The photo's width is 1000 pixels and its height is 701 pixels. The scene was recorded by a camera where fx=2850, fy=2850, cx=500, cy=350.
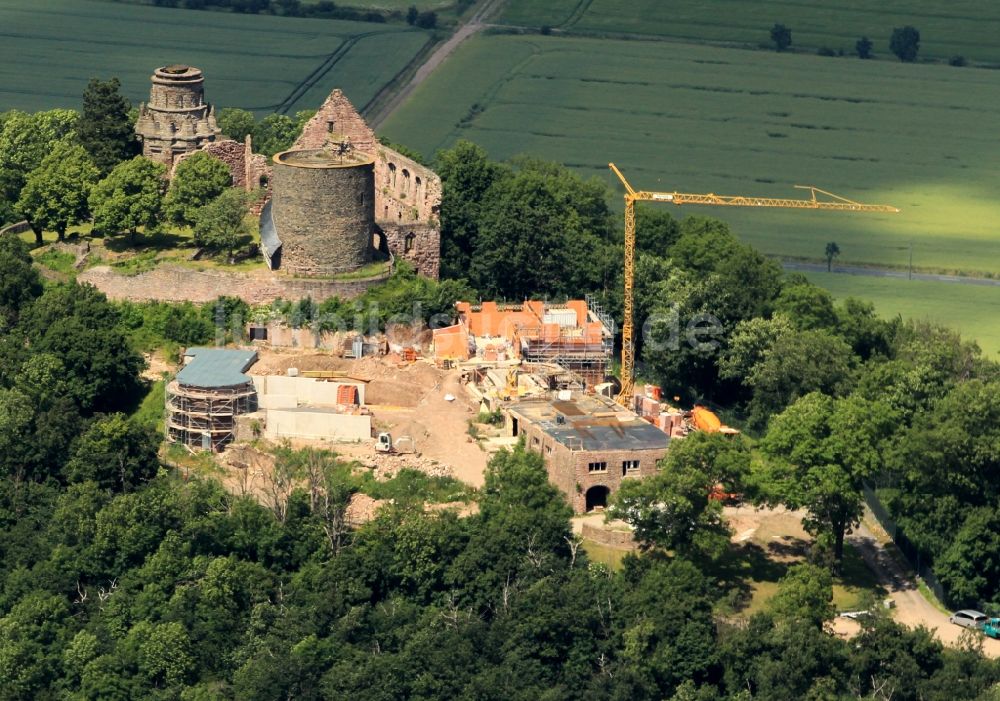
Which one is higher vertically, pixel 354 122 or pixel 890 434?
pixel 354 122

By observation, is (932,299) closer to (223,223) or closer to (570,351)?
(570,351)

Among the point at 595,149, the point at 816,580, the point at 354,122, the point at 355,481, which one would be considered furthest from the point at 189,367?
the point at 595,149

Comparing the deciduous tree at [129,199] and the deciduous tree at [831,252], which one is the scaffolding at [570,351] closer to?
the deciduous tree at [129,199]

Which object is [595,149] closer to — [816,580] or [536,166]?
[536,166]

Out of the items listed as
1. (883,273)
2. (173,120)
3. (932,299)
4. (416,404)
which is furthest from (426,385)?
(883,273)

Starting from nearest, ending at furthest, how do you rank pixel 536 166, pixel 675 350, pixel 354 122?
1. pixel 675 350
2. pixel 354 122
3. pixel 536 166

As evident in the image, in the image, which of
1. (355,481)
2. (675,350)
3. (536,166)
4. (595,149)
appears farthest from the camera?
(595,149)

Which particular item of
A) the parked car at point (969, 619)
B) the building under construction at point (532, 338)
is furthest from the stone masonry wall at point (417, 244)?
the parked car at point (969, 619)
